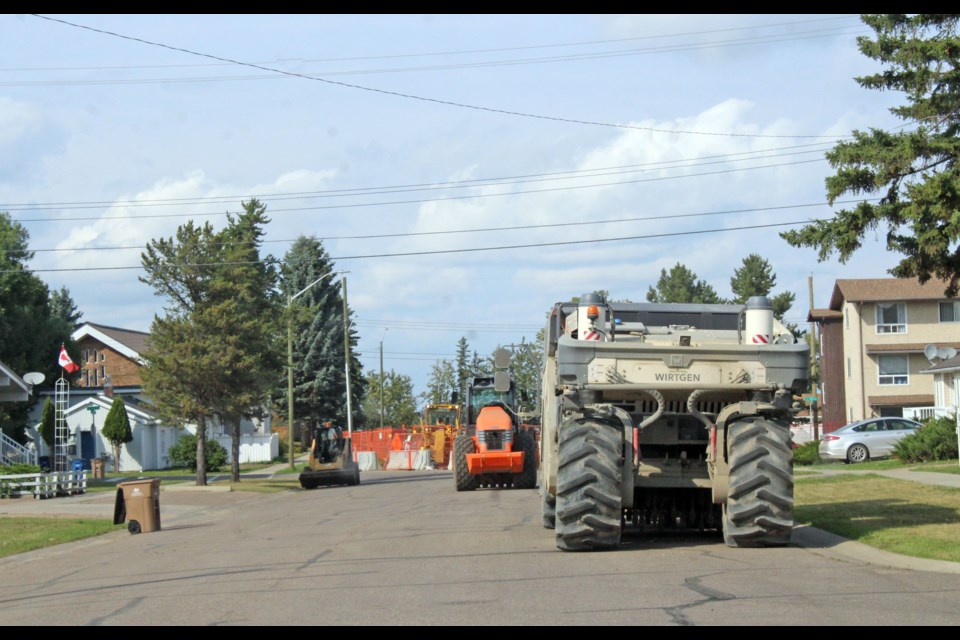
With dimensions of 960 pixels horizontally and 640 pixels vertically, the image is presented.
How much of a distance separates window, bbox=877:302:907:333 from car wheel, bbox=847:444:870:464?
1951 centimetres

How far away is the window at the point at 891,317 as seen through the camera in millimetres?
54781

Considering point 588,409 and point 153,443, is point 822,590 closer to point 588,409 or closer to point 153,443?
point 588,409

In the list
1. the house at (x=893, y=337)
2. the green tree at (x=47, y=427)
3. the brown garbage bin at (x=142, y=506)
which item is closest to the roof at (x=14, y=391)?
the green tree at (x=47, y=427)

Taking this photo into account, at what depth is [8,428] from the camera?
51531 millimetres

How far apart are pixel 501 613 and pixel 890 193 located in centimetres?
1287

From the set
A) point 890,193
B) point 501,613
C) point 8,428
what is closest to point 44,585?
point 501,613

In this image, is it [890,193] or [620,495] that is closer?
[620,495]

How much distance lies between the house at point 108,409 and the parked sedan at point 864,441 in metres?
22.3

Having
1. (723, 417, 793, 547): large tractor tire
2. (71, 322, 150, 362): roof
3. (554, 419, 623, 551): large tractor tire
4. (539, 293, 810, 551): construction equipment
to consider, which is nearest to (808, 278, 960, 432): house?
(71, 322, 150, 362): roof

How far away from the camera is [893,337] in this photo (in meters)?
55.0

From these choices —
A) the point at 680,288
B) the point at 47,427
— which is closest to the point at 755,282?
the point at 680,288

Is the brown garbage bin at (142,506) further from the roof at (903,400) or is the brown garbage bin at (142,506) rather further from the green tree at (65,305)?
the green tree at (65,305)

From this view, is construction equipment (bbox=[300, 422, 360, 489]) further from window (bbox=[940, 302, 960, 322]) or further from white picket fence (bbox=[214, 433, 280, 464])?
window (bbox=[940, 302, 960, 322])

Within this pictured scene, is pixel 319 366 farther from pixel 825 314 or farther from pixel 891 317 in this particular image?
pixel 891 317
